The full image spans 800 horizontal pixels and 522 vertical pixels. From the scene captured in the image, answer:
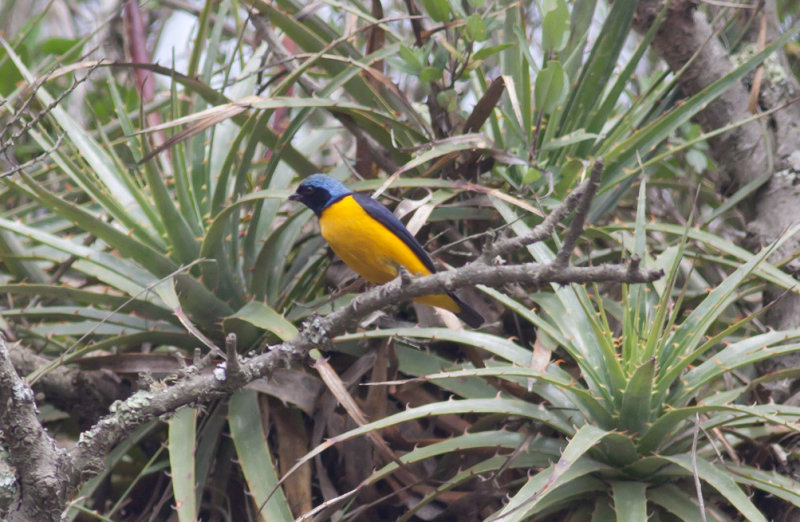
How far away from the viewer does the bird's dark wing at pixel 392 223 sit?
281 cm

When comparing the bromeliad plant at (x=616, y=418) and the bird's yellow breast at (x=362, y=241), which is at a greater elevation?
the bird's yellow breast at (x=362, y=241)

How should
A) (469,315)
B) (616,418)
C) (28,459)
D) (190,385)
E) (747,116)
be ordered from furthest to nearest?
(747,116), (469,315), (616,418), (190,385), (28,459)

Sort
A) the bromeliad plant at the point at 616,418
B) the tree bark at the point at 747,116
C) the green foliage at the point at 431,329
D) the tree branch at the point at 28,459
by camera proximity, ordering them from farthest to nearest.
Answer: the tree bark at the point at 747,116 < the green foliage at the point at 431,329 < the bromeliad plant at the point at 616,418 < the tree branch at the point at 28,459

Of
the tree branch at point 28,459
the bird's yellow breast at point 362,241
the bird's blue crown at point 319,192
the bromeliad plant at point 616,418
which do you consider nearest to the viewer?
the tree branch at point 28,459

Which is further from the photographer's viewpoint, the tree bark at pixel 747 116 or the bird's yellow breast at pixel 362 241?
the tree bark at pixel 747 116

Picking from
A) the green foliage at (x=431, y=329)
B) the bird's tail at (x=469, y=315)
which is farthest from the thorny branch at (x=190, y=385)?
the bird's tail at (x=469, y=315)

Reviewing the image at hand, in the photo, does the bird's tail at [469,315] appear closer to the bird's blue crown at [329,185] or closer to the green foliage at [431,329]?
the green foliage at [431,329]

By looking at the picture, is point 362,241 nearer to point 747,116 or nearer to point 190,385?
point 190,385

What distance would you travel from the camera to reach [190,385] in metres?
2.01

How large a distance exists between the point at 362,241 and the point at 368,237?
0.03 metres

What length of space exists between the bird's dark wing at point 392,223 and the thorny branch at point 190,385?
2.51 feet

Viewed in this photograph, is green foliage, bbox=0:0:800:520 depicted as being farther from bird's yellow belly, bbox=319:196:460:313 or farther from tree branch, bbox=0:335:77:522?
tree branch, bbox=0:335:77:522

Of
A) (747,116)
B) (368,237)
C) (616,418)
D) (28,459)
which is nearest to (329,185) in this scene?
(368,237)

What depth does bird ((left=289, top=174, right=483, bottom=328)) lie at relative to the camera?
110 inches
